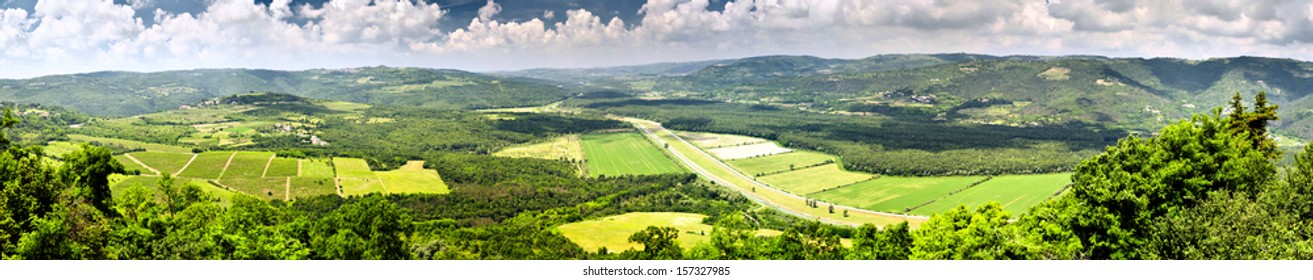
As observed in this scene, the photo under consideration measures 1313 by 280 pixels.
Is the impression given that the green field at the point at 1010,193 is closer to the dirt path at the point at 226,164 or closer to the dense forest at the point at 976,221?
the dense forest at the point at 976,221

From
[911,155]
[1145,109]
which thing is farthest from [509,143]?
[1145,109]

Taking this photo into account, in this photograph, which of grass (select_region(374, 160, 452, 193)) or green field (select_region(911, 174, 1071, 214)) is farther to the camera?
grass (select_region(374, 160, 452, 193))

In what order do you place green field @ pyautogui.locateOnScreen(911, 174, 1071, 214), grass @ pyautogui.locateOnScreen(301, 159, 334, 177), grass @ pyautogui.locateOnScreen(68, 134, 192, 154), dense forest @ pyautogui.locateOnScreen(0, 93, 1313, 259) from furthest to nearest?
grass @ pyautogui.locateOnScreen(68, 134, 192, 154) → grass @ pyautogui.locateOnScreen(301, 159, 334, 177) → green field @ pyautogui.locateOnScreen(911, 174, 1071, 214) → dense forest @ pyautogui.locateOnScreen(0, 93, 1313, 259)

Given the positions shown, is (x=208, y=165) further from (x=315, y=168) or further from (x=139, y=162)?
(x=315, y=168)

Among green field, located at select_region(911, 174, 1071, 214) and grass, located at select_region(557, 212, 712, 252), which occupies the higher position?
grass, located at select_region(557, 212, 712, 252)

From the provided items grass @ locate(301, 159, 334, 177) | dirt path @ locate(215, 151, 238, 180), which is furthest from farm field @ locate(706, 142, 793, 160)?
dirt path @ locate(215, 151, 238, 180)

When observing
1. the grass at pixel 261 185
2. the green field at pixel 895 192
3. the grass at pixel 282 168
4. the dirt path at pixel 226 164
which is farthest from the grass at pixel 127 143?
the green field at pixel 895 192

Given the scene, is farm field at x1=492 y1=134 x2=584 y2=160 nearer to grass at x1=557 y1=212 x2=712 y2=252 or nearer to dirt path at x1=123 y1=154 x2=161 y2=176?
dirt path at x1=123 y1=154 x2=161 y2=176
